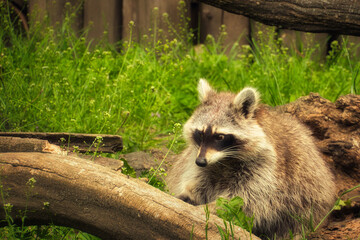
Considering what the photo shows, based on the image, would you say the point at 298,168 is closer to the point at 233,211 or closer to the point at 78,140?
the point at 233,211

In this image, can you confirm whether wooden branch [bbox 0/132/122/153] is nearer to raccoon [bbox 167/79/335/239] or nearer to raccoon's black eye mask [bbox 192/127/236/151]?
raccoon [bbox 167/79/335/239]

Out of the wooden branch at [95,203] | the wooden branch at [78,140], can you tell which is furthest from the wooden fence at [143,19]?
the wooden branch at [95,203]

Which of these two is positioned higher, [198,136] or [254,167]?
[198,136]

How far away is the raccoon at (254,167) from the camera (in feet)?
11.7

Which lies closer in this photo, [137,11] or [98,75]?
[98,75]

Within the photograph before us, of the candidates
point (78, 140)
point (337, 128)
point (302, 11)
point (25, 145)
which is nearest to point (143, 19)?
point (302, 11)

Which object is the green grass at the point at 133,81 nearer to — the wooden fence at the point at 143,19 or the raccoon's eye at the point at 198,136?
the wooden fence at the point at 143,19

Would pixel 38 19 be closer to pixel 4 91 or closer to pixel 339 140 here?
pixel 4 91

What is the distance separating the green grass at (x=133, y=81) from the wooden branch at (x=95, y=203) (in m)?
1.25

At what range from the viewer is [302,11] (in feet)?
12.9

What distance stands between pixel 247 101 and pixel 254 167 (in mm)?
519

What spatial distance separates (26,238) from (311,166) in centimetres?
224

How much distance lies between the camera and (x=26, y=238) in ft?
9.12

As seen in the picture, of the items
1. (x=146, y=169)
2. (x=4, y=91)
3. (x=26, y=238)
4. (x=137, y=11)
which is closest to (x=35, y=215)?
(x=26, y=238)
